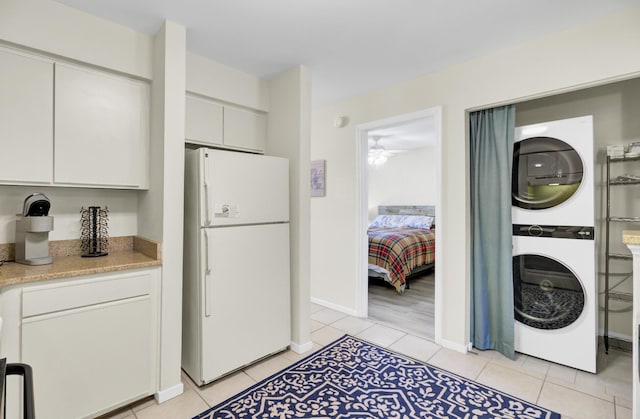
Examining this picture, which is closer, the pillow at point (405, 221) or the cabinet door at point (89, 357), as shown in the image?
the cabinet door at point (89, 357)

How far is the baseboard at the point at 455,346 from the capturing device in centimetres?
263

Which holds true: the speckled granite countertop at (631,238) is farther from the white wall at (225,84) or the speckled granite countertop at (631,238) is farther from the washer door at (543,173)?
the white wall at (225,84)

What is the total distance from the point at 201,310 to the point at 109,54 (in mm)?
1760

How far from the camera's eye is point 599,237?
283 centimetres

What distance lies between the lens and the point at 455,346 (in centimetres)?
268

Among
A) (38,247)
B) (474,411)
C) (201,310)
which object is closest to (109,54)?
(38,247)

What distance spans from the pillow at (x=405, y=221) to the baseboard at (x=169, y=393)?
475 centimetres

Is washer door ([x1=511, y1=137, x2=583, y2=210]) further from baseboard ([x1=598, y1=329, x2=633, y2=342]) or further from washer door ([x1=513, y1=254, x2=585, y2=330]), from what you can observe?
baseboard ([x1=598, y1=329, x2=633, y2=342])

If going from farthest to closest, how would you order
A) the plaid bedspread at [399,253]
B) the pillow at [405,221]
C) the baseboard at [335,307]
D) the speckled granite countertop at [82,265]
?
the pillow at [405,221], the plaid bedspread at [399,253], the baseboard at [335,307], the speckled granite countertop at [82,265]

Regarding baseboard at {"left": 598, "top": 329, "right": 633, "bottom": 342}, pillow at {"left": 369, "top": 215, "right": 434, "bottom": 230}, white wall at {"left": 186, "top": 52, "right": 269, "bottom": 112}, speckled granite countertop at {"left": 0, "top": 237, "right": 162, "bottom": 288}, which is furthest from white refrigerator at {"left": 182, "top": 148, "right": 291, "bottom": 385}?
pillow at {"left": 369, "top": 215, "right": 434, "bottom": 230}

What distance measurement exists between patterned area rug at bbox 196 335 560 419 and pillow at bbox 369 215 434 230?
12.2ft

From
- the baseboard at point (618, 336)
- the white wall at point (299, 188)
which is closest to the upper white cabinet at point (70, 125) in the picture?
the white wall at point (299, 188)

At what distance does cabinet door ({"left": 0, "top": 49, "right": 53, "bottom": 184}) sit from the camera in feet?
5.80

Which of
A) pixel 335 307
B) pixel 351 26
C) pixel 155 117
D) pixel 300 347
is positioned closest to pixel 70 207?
pixel 155 117
